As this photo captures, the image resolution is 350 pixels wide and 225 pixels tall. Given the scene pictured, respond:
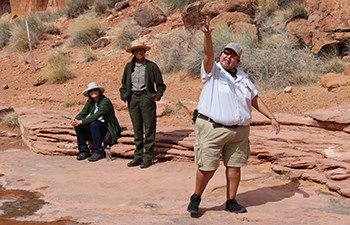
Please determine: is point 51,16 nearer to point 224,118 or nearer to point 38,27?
point 38,27

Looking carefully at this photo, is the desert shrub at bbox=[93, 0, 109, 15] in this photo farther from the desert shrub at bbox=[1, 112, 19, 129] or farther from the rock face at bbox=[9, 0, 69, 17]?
the desert shrub at bbox=[1, 112, 19, 129]

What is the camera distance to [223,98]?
4.88 m

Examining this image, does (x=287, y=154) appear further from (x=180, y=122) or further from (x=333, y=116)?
(x=180, y=122)

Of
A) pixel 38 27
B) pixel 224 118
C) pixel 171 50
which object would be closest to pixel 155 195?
pixel 224 118

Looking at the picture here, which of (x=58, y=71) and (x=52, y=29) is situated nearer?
(x=58, y=71)

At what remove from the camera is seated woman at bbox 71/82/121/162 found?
781cm

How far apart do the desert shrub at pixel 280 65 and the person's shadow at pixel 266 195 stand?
4.82 meters

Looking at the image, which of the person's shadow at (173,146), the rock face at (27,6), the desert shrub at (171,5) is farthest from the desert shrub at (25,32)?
the person's shadow at (173,146)

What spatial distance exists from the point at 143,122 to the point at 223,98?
2.70 meters

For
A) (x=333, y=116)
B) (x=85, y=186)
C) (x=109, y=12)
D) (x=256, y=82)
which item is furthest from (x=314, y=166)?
(x=109, y=12)

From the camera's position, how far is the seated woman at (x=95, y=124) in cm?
781

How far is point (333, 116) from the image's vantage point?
710 cm

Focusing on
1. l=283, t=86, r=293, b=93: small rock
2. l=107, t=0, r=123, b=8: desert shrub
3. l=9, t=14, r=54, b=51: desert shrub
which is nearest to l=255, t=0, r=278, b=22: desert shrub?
l=283, t=86, r=293, b=93: small rock

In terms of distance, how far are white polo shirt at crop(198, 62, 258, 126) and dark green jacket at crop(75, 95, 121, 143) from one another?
311cm
